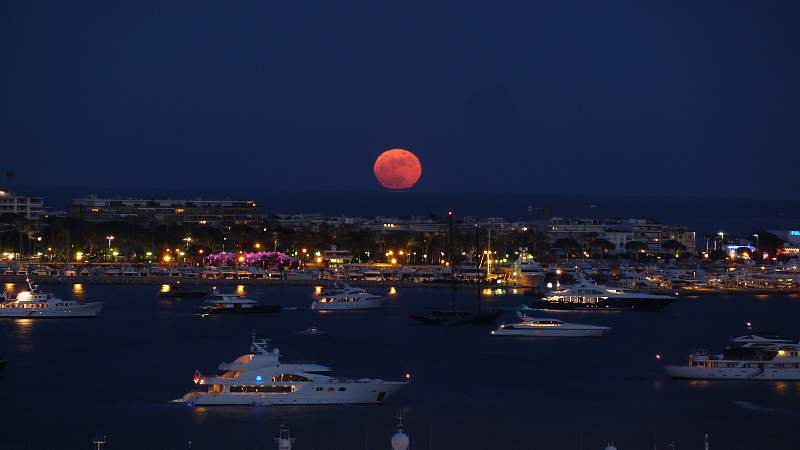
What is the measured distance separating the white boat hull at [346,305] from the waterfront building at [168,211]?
2184 inches

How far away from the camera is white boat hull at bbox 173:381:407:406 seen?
90.6 ft

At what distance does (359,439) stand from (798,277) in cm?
5243

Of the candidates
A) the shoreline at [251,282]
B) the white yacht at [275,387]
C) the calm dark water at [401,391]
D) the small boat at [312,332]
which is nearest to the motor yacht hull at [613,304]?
the calm dark water at [401,391]

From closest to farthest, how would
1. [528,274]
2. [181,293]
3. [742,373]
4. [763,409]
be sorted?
1. [763,409]
2. [742,373]
3. [181,293]
4. [528,274]

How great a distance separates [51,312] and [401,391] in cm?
2108

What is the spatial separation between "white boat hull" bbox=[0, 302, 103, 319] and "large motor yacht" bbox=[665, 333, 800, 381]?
22618 mm

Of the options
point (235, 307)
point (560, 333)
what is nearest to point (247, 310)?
point (235, 307)

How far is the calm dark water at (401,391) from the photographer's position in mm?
25688

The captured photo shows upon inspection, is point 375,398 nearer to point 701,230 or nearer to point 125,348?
point 125,348

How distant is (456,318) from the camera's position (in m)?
48.3

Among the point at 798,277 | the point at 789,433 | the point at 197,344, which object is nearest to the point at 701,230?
the point at 798,277

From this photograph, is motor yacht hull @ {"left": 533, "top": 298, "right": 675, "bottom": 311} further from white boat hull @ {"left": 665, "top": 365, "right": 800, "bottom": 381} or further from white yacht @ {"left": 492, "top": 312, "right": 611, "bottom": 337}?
white boat hull @ {"left": 665, "top": 365, "right": 800, "bottom": 381}

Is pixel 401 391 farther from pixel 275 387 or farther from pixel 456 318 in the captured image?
pixel 456 318

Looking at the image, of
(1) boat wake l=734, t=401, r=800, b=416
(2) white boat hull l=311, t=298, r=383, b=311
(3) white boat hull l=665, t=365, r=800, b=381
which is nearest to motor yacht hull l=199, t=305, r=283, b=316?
(2) white boat hull l=311, t=298, r=383, b=311
